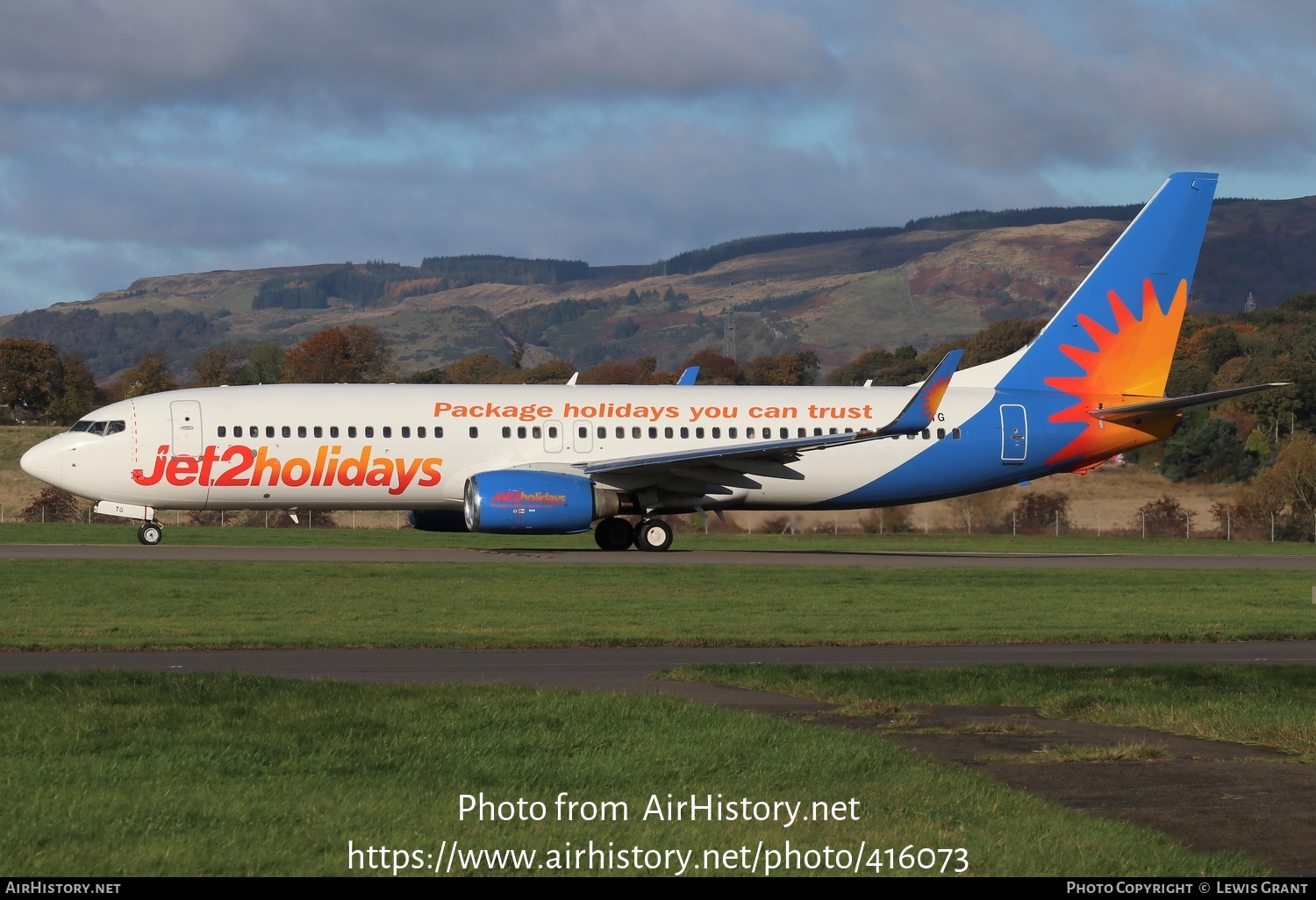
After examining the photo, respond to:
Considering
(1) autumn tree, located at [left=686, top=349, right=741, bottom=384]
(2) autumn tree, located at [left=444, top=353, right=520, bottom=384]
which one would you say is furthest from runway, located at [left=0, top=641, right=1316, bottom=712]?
(2) autumn tree, located at [left=444, top=353, right=520, bottom=384]

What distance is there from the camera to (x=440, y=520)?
3972cm

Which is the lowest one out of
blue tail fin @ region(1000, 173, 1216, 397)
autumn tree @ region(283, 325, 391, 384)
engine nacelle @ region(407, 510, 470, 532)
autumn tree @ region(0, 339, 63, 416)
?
engine nacelle @ region(407, 510, 470, 532)

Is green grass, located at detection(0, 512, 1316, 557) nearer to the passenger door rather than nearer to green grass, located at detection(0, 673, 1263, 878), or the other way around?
the passenger door

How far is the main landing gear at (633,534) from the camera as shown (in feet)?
128

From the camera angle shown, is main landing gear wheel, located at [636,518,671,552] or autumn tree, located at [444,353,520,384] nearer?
main landing gear wheel, located at [636,518,671,552]

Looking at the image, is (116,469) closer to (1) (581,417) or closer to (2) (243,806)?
(1) (581,417)

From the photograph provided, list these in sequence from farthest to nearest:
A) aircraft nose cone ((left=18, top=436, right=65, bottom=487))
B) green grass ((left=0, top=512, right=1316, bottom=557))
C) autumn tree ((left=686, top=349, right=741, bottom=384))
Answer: autumn tree ((left=686, top=349, right=741, bottom=384)) < green grass ((left=0, top=512, right=1316, bottom=557)) < aircraft nose cone ((left=18, top=436, right=65, bottom=487))

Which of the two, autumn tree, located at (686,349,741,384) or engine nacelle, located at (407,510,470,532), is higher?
autumn tree, located at (686,349,741,384)

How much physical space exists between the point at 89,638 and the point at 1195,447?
56.1 metres

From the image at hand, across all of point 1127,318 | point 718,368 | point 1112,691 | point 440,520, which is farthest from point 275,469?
point 718,368

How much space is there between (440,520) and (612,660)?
21440 mm

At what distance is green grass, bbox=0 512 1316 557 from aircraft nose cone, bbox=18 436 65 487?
3.40 meters

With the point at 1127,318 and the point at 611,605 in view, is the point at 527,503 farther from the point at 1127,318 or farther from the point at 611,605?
the point at 1127,318

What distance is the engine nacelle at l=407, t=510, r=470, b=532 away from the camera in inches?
1555
